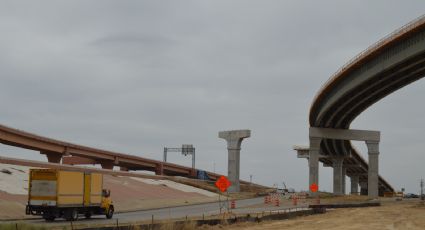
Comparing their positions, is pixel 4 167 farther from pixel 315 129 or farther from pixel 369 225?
pixel 315 129

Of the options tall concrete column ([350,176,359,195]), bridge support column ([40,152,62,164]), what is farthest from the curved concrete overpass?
tall concrete column ([350,176,359,195])

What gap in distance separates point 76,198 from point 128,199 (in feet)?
71.5

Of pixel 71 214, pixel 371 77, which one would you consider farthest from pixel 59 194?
pixel 371 77

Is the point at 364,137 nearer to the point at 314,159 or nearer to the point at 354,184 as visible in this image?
the point at 314,159

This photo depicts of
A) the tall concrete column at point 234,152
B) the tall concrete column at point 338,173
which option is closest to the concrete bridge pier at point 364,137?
the tall concrete column at point 234,152

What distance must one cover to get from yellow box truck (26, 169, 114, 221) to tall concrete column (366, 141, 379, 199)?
65448 millimetres

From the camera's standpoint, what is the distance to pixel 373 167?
97125 mm

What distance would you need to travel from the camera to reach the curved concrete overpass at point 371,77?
5183 centimetres

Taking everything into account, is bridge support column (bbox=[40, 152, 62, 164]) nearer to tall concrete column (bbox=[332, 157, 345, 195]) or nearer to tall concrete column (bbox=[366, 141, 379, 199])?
tall concrete column (bbox=[366, 141, 379, 199])

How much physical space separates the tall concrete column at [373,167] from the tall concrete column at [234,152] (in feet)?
69.6

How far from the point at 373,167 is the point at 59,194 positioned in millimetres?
71173

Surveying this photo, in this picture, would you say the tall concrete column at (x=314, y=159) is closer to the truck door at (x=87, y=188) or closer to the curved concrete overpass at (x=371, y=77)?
the curved concrete overpass at (x=371, y=77)

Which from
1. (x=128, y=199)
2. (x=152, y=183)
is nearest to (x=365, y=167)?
(x=152, y=183)

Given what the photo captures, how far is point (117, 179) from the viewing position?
71125mm
